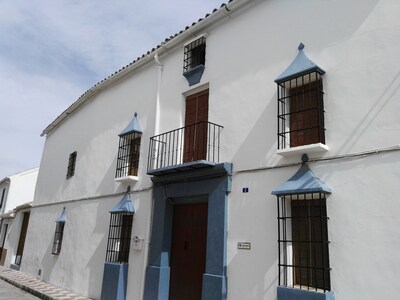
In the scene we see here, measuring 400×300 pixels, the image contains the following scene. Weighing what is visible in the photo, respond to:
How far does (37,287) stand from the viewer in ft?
Answer: 36.3

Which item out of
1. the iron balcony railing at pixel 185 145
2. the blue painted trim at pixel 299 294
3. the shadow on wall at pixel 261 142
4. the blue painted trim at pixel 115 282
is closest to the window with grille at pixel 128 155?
the iron balcony railing at pixel 185 145

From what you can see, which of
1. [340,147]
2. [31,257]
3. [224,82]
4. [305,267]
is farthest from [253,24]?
[31,257]

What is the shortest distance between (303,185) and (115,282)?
544 cm

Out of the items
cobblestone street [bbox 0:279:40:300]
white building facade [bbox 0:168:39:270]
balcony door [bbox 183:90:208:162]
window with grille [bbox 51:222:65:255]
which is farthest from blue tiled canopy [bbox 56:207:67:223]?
balcony door [bbox 183:90:208:162]

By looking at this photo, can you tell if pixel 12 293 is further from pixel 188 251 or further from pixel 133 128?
pixel 188 251

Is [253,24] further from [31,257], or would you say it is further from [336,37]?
[31,257]

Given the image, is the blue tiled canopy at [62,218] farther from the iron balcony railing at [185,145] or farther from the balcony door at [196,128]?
the balcony door at [196,128]

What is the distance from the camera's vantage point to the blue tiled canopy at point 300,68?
19.0 feet

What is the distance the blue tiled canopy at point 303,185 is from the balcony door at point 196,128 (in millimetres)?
2324

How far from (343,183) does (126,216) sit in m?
5.87

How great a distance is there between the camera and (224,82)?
300 inches

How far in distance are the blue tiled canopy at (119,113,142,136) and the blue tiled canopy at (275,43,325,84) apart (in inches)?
177

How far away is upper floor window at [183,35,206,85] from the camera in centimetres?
830

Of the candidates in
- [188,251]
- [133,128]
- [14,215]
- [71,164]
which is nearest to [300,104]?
[188,251]
